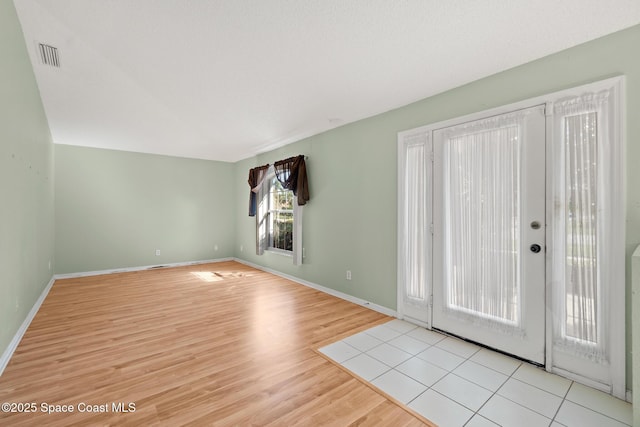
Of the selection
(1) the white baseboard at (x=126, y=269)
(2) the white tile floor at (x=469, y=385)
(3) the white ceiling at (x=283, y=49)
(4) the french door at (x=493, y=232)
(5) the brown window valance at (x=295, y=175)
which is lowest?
(2) the white tile floor at (x=469, y=385)

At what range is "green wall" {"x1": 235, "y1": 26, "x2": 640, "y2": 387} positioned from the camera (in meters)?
1.88

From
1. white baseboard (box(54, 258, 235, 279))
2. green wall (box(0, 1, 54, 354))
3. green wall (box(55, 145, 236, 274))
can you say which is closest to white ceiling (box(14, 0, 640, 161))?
green wall (box(0, 1, 54, 354))

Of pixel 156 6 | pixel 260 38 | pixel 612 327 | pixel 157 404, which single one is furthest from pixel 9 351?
pixel 612 327

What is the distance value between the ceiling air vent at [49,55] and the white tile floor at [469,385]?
138 inches

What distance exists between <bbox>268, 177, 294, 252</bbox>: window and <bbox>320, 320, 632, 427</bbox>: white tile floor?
3029 mm

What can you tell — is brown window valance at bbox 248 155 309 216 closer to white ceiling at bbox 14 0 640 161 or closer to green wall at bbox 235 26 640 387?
green wall at bbox 235 26 640 387

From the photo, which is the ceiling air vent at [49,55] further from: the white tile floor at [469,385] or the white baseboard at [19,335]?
the white tile floor at [469,385]

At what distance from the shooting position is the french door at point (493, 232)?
2232 mm

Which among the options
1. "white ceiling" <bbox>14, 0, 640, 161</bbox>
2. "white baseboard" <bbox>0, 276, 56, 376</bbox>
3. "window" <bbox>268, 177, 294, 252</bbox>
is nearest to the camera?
"white ceiling" <bbox>14, 0, 640, 161</bbox>

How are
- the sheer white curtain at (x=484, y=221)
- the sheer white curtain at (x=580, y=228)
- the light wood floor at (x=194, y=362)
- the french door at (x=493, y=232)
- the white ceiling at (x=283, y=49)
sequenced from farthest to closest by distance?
the sheer white curtain at (x=484, y=221) → the french door at (x=493, y=232) → the sheer white curtain at (x=580, y=228) → the white ceiling at (x=283, y=49) → the light wood floor at (x=194, y=362)

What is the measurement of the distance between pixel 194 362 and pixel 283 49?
2.61 meters

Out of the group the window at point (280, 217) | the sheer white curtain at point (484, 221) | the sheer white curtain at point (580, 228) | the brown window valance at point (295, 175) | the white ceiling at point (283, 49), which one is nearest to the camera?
the white ceiling at point (283, 49)

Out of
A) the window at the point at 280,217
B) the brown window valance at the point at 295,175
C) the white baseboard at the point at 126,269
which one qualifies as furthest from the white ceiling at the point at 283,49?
the white baseboard at the point at 126,269

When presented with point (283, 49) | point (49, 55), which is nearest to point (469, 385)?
point (283, 49)
